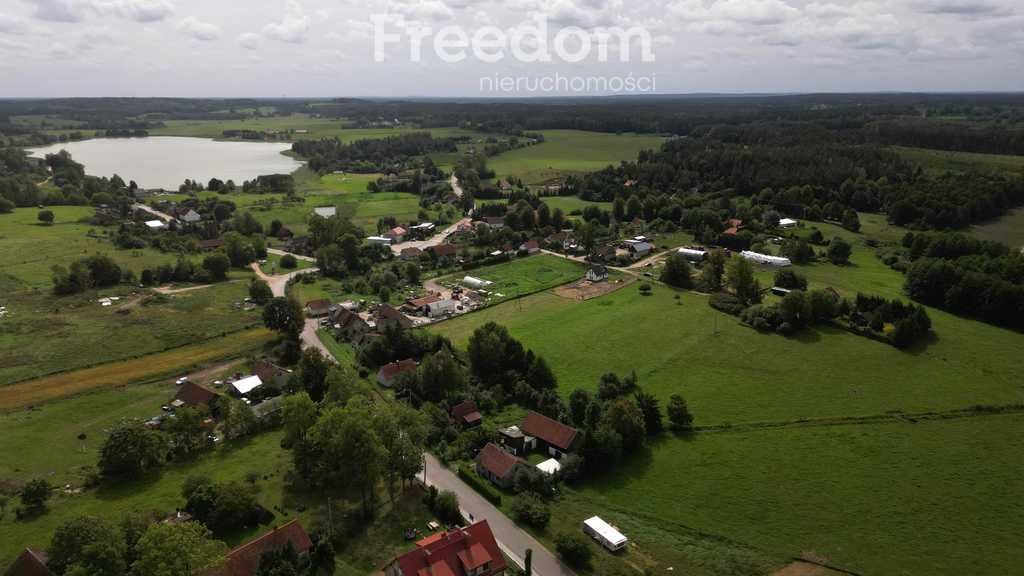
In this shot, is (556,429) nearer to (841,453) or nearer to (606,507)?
(606,507)

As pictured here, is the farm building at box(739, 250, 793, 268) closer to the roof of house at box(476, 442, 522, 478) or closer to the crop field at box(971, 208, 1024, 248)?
the crop field at box(971, 208, 1024, 248)

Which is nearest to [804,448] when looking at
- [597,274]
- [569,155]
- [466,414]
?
[466,414]

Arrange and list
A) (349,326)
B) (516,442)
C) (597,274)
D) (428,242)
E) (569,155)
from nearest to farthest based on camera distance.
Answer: (516,442) → (349,326) → (597,274) → (428,242) → (569,155)

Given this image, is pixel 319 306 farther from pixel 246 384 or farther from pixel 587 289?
pixel 587 289

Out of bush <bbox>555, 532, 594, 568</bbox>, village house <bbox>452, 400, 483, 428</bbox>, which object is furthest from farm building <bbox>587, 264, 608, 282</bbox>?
bush <bbox>555, 532, 594, 568</bbox>

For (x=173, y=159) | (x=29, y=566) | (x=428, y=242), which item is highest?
(x=173, y=159)

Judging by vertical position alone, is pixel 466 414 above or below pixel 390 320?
below

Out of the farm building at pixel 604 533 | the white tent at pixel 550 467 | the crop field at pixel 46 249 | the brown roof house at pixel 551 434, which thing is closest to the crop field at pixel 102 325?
the crop field at pixel 46 249

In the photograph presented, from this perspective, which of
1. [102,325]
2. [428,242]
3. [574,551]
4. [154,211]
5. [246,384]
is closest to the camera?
[574,551]
